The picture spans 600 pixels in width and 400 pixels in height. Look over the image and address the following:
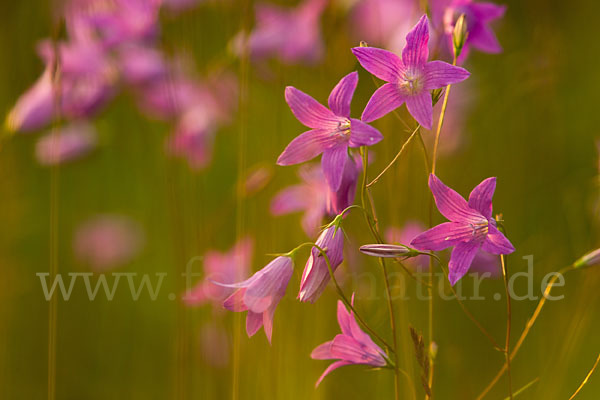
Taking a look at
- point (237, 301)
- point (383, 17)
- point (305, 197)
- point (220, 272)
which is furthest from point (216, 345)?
point (383, 17)

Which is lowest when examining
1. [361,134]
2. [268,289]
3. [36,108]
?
[268,289]

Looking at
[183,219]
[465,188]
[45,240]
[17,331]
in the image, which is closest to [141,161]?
[45,240]

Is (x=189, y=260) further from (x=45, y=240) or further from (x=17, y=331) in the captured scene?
(x=45, y=240)

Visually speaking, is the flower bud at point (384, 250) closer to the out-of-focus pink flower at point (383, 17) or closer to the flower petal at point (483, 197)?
the flower petal at point (483, 197)

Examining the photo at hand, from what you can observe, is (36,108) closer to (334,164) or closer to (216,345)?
(216,345)

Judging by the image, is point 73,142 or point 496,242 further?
point 73,142

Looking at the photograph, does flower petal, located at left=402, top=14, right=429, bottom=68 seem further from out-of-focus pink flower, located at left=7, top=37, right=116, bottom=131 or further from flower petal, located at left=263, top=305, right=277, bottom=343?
out-of-focus pink flower, located at left=7, top=37, right=116, bottom=131

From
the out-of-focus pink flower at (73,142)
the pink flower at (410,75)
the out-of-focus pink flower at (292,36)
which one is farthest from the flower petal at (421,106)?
the out-of-focus pink flower at (73,142)
